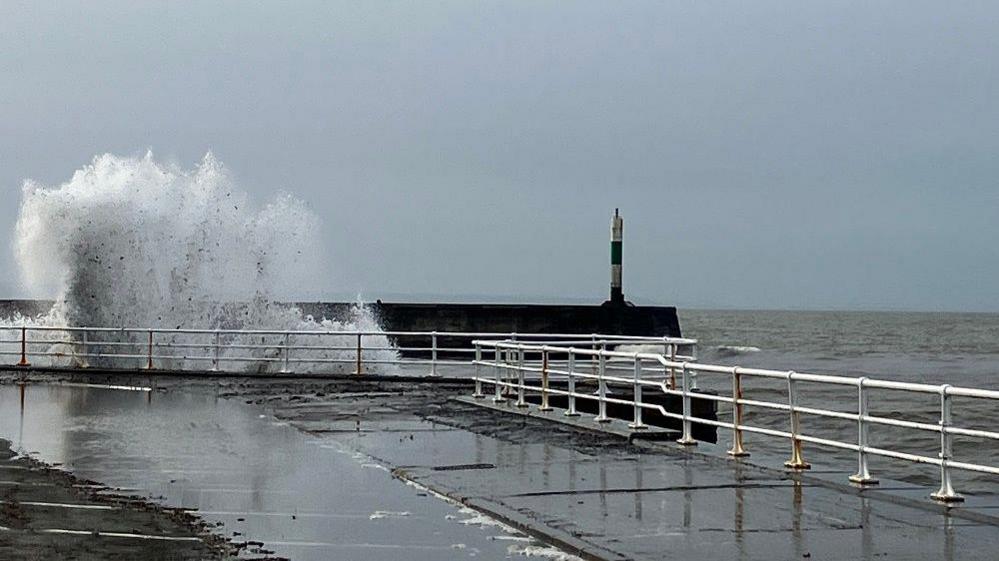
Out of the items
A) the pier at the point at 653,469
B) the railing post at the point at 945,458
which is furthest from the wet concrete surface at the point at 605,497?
the railing post at the point at 945,458

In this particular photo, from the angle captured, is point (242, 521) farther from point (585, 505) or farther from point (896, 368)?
point (896, 368)

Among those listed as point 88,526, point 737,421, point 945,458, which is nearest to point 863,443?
point 945,458

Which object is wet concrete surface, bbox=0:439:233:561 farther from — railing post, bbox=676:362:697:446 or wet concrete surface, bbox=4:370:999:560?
railing post, bbox=676:362:697:446

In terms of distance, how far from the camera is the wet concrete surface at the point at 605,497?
10.0 m

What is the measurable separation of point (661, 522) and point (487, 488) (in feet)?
8.12

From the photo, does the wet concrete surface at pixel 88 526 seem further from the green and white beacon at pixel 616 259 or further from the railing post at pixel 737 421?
the green and white beacon at pixel 616 259

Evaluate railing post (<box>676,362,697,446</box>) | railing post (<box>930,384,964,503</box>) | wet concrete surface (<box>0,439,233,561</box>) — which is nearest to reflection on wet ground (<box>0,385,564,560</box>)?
wet concrete surface (<box>0,439,233,561</box>)

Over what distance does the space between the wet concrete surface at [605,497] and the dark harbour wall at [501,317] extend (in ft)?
115

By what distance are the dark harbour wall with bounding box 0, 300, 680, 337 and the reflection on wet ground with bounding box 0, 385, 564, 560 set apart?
31811mm

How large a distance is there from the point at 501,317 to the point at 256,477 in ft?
136

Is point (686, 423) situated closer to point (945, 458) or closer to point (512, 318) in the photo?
point (945, 458)

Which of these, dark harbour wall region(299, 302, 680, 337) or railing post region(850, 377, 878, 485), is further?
dark harbour wall region(299, 302, 680, 337)

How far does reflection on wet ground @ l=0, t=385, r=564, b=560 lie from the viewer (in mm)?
10320

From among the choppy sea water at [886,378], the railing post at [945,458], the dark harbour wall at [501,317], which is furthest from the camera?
the dark harbour wall at [501,317]
